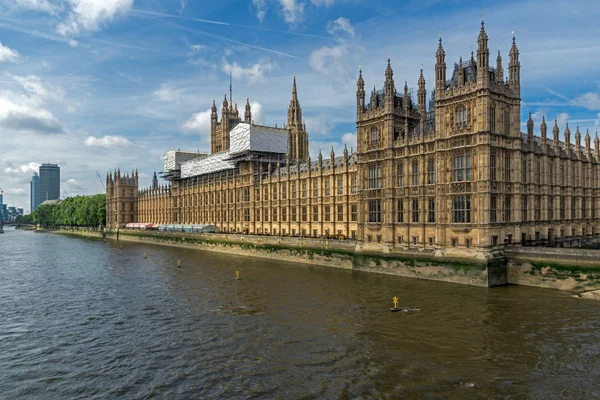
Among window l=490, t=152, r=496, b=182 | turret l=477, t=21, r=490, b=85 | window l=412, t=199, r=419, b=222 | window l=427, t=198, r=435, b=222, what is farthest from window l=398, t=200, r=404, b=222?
turret l=477, t=21, r=490, b=85

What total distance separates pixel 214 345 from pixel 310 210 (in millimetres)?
57631

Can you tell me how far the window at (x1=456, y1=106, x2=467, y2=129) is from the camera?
52.1 meters

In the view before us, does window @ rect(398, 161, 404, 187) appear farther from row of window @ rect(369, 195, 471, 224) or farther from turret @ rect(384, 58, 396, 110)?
turret @ rect(384, 58, 396, 110)

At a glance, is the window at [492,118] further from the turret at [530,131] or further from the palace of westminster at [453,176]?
the turret at [530,131]

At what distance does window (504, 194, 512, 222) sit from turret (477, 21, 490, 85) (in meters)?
14.7

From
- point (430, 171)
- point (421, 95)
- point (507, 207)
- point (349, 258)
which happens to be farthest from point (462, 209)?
point (421, 95)

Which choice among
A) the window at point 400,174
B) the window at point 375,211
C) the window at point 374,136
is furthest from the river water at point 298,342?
the window at point 374,136

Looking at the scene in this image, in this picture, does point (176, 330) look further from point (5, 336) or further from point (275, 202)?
point (275, 202)

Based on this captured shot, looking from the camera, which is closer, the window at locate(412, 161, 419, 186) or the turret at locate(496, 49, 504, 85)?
the turret at locate(496, 49, 504, 85)

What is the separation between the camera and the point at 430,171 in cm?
5644

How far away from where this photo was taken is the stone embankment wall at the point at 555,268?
4316 centimetres

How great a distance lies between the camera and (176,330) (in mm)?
35094

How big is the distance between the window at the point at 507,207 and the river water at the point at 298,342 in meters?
10.0

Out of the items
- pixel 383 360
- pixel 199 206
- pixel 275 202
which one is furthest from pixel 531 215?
pixel 199 206
